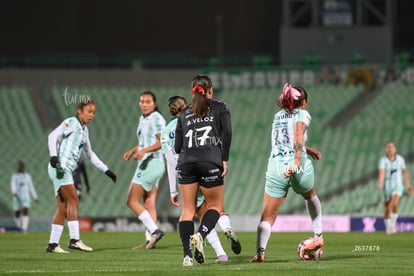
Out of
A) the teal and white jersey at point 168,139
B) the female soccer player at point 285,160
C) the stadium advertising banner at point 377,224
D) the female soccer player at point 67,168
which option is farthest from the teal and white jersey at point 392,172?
the female soccer player at point 285,160

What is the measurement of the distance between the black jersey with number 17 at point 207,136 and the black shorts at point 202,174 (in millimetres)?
53

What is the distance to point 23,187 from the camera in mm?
29484

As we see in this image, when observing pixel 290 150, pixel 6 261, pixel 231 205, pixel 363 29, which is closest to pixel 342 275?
pixel 290 150

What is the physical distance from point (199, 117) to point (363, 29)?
1037 inches

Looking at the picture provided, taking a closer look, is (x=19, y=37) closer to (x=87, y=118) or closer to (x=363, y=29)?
(x=363, y=29)

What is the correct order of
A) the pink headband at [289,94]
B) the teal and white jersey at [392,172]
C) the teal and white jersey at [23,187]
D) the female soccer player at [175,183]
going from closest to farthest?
the pink headband at [289,94], the female soccer player at [175,183], the teal and white jersey at [392,172], the teal and white jersey at [23,187]

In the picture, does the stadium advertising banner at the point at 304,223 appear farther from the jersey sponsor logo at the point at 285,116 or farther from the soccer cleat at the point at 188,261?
the soccer cleat at the point at 188,261

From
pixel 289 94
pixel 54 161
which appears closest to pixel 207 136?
pixel 289 94

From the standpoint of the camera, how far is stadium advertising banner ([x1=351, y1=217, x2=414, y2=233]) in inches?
1126

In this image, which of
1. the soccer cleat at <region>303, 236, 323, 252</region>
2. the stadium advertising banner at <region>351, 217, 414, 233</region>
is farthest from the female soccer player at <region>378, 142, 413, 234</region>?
the soccer cleat at <region>303, 236, 323, 252</region>

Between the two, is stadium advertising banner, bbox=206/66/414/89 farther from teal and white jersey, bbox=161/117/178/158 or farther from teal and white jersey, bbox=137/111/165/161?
teal and white jersey, bbox=161/117/178/158

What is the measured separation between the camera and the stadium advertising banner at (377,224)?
28.6 m

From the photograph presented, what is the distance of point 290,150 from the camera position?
41.3 feet

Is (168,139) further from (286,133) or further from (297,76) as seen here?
(297,76)
